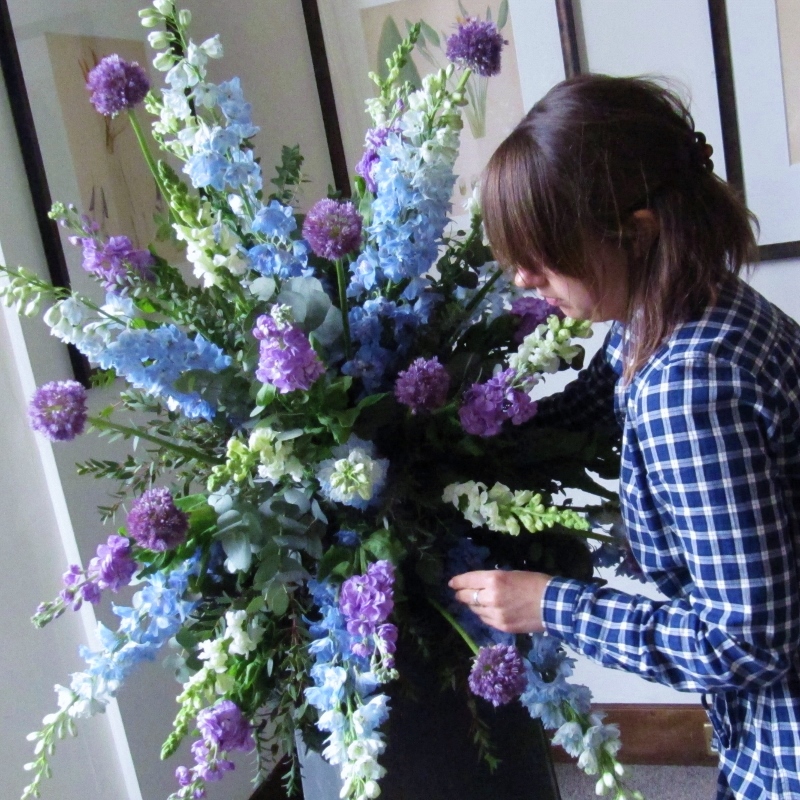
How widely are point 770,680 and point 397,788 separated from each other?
31 centimetres

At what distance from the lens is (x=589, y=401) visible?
35.3 inches

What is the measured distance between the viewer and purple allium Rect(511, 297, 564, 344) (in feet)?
2.64

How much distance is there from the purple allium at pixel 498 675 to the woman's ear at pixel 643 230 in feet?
1.13

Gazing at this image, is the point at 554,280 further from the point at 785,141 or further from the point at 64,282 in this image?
the point at 785,141

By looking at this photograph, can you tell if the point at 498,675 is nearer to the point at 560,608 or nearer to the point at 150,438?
the point at 560,608

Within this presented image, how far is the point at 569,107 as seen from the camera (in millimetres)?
736

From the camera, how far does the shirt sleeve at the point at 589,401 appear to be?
89 cm

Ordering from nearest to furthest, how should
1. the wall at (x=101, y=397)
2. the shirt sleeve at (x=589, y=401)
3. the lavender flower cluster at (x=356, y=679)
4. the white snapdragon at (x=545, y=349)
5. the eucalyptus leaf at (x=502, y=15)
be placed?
the lavender flower cluster at (x=356, y=679), the white snapdragon at (x=545, y=349), the shirt sleeve at (x=589, y=401), the wall at (x=101, y=397), the eucalyptus leaf at (x=502, y=15)

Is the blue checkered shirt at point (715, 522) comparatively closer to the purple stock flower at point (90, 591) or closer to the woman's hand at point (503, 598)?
the woman's hand at point (503, 598)

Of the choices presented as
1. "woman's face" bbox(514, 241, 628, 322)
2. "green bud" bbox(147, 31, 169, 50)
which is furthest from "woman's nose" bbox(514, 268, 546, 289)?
"green bud" bbox(147, 31, 169, 50)

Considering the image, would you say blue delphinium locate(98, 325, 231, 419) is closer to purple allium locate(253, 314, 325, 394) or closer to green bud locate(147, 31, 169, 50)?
purple allium locate(253, 314, 325, 394)

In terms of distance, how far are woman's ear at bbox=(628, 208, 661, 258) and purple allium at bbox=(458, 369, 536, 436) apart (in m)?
0.16

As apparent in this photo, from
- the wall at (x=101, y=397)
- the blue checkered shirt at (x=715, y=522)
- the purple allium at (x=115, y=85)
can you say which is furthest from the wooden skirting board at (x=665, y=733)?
the purple allium at (x=115, y=85)

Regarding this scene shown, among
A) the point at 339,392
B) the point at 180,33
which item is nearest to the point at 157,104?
the point at 180,33
